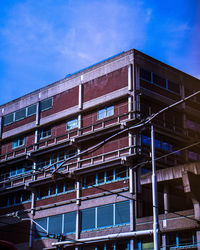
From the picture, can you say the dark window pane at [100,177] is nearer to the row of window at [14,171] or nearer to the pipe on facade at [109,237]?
the pipe on facade at [109,237]

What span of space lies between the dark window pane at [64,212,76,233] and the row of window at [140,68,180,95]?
1477 centimetres

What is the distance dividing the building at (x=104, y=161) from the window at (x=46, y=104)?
0.13 m

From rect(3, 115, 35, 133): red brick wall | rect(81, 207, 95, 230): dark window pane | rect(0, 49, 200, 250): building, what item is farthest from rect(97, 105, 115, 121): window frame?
rect(3, 115, 35, 133): red brick wall

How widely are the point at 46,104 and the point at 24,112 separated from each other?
12.5ft

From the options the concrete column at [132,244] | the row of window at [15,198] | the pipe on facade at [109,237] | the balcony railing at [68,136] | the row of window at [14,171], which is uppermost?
the balcony railing at [68,136]

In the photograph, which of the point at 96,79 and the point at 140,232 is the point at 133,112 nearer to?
the point at 96,79

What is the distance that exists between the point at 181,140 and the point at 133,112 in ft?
20.2

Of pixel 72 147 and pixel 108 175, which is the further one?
pixel 72 147

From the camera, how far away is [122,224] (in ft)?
123

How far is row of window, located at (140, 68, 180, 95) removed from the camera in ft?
140

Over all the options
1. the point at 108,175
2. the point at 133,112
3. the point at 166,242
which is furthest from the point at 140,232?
the point at 133,112

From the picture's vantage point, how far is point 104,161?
40.5 meters

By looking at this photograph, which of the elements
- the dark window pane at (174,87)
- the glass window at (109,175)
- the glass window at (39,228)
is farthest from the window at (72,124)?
the dark window pane at (174,87)

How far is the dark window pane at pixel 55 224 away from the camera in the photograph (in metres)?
42.8
